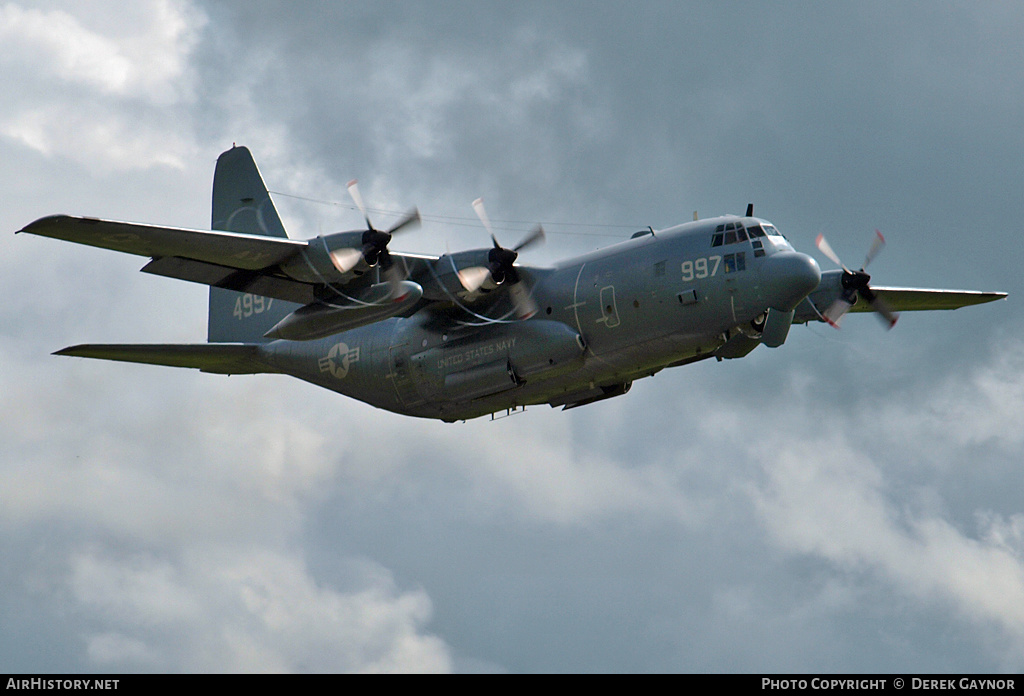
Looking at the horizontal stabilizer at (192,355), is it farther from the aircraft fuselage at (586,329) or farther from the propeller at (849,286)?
the propeller at (849,286)

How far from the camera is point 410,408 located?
30.0 meters

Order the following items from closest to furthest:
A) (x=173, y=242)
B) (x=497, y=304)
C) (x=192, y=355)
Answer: (x=173, y=242) → (x=497, y=304) → (x=192, y=355)

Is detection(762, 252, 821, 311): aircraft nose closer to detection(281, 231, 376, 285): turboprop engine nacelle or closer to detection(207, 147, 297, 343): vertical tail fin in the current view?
detection(281, 231, 376, 285): turboprop engine nacelle

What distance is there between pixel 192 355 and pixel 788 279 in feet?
52.3

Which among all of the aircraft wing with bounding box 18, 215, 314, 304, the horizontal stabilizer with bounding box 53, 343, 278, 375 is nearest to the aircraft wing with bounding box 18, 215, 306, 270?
the aircraft wing with bounding box 18, 215, 314, 304

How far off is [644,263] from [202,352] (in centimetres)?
1252

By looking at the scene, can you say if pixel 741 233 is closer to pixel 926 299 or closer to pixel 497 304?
pixel 497 304

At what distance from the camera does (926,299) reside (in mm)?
32906

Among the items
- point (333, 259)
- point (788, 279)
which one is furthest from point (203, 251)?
point (788, 279)

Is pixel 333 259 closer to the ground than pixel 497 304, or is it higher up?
closer to the ground

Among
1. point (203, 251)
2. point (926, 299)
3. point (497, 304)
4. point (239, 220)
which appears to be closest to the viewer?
point (203, 251)

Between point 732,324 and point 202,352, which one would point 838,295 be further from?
point 202,352
